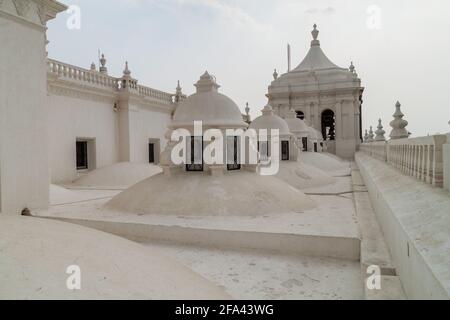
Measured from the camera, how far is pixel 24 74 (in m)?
8.51

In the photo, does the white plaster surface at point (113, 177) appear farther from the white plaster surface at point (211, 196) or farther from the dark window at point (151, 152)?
the white plaster surface at point (211, 196)

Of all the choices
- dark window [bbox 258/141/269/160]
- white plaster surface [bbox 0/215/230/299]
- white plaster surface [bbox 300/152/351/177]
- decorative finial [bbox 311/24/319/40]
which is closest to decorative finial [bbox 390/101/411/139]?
dark window [bbox 258/141/269/160]

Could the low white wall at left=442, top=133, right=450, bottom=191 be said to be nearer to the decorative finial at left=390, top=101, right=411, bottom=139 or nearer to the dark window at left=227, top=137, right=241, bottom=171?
the dark window at left=227, top=137, right=241, bottom=171

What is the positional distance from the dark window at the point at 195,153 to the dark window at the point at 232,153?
28.0 inches

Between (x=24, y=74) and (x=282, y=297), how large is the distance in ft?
25.6

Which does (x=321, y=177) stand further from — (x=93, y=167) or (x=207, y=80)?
(x=93, y=167)

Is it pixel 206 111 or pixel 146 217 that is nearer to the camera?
pixel 146 217

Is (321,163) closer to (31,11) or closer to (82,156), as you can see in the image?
(82,156)

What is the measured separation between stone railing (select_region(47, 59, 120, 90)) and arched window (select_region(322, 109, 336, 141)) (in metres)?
21.4

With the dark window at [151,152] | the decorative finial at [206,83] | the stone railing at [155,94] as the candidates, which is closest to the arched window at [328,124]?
the stone railing at [155,94]

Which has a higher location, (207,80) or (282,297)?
(207,80)

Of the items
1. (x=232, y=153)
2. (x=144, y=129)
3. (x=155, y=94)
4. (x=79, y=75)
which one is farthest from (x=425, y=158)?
(x=155, y=94)

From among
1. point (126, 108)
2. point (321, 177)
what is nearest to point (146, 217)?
point (321, 177)

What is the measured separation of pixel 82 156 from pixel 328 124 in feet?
84.6
